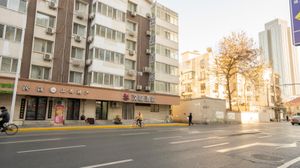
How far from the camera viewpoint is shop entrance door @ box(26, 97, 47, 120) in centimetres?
2241

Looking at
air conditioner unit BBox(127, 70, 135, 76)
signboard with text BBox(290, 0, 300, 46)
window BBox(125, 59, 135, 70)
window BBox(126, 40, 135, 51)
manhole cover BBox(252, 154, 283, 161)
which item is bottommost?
manhole cover BBox(252, 154, 283, 161)

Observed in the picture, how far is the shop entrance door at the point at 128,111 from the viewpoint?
30.3 metres

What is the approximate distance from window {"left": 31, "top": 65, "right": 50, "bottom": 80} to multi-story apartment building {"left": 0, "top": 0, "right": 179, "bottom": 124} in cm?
10

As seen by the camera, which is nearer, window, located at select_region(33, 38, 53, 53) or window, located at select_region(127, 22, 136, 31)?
window, located at select_region(33, 38, 53, 53)

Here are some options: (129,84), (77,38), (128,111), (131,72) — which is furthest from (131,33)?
(128,111)

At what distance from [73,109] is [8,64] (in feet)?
27.7

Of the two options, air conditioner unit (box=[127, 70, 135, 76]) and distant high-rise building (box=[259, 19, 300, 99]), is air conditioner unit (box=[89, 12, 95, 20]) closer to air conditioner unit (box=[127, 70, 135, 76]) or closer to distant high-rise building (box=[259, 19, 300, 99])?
air conditioner unit (box=[127, 70, 135, 76])

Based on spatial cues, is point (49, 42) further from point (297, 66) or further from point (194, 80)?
point (297, 66)

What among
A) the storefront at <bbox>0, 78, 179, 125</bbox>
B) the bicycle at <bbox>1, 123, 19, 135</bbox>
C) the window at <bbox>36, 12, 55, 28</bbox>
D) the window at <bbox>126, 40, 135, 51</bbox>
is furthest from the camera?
the window at <bbox>126, 40, 135, 51</bbox>

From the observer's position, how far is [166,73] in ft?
118

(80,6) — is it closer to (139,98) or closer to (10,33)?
(10,33)

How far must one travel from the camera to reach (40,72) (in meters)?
24.0

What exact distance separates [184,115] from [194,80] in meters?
21.1

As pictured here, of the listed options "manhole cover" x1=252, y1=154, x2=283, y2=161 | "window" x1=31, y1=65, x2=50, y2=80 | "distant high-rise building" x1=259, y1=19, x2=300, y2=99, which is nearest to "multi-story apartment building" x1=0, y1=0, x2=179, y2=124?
"window" x1=31, y1=65, x2=50, y2=80
